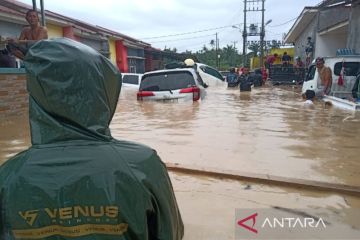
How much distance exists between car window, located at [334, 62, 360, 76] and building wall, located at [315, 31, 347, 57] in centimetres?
1039

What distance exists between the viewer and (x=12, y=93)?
26.1ft

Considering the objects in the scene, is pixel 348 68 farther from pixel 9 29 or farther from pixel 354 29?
pixel 9 29

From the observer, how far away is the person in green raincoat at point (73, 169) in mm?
1320

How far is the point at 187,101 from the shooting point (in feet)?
33.0

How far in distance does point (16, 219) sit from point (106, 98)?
1.71 ft

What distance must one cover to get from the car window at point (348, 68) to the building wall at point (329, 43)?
409 inches

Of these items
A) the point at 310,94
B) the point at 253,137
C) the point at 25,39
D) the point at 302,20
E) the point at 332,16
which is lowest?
the point at 253,137

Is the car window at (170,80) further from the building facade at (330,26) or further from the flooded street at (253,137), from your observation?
the building facade at (330,26)

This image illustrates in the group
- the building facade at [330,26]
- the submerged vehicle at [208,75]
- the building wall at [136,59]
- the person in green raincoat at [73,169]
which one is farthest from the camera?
the building wall at [136,59]

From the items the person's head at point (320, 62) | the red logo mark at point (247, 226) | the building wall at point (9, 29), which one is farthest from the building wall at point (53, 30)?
the red logo mark at point (247, 226)

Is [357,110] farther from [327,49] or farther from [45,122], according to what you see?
[327,49]

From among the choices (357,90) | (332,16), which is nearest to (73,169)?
(357,90)

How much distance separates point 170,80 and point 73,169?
8.79 meters

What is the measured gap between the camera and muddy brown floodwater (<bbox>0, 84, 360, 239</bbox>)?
3.26m
